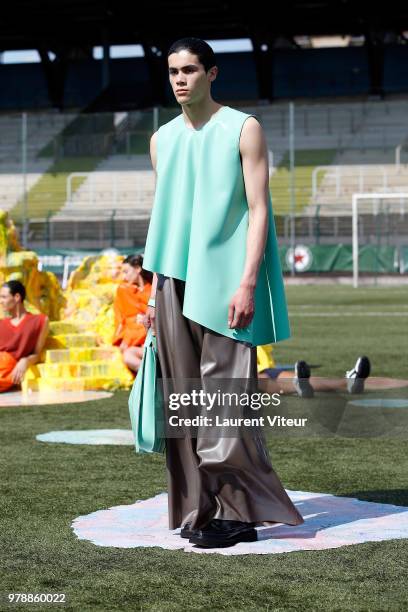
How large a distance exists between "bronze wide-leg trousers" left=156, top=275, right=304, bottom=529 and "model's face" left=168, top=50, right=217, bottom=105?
0.66 metres

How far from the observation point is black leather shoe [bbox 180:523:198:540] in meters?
4.45

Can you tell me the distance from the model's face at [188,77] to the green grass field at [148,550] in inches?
63.9

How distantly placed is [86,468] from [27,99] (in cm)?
4704

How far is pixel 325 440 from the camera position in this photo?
7.41 metres

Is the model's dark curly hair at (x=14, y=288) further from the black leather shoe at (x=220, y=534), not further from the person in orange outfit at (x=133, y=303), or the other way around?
the black leather shoe at (x=220, y=534)

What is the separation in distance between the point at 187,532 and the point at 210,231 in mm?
1097

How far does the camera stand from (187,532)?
4500mm

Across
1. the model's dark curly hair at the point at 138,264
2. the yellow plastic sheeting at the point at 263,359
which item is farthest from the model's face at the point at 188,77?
the yellow plastic sheeting at the point at 263,359

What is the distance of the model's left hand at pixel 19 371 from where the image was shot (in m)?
10.3

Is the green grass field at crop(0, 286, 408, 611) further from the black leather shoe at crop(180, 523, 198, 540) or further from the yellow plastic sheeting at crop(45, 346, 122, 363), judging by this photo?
the yellow plastic sheeting at crop(45, 346, 122, 363)

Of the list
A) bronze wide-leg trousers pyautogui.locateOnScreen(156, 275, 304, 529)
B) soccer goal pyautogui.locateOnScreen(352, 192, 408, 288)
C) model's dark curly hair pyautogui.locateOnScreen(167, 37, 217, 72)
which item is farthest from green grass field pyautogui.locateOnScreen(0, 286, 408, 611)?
soccer goal pyautogui.locateOnScreen(352, 192, 408, 288)

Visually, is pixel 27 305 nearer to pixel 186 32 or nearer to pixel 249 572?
pixel 249 572

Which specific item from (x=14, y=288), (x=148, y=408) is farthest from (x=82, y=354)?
(x=148, y=408)

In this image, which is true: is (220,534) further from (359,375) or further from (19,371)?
(19,371)
